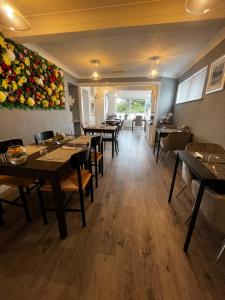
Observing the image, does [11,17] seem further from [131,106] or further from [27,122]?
[131,106]

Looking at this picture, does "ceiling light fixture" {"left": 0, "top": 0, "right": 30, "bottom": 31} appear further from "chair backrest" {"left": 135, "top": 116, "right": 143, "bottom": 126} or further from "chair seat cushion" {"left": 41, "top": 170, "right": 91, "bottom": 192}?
"chair backrest" {"left": 135, "top": 116, "right": 143, "bottom": 126}

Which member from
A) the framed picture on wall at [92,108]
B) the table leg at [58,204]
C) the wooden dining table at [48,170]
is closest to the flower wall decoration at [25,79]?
the wooden dining table at [48,170]

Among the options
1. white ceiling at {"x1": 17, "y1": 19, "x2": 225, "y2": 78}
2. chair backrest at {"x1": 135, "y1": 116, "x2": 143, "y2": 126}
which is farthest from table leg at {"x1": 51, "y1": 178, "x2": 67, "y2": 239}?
chair backrest at {"x1": 135, "y1": 116, "x2": 143, "y2": 126}

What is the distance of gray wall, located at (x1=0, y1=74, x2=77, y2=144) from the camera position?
6.70 feet

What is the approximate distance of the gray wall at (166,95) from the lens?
438 centimetres

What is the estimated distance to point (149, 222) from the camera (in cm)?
153

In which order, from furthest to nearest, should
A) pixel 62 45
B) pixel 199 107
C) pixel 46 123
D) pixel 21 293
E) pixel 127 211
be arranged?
pixel 46 123, pixel 199 107, pixel 62 45, pixel 127 211, pixel 21 293

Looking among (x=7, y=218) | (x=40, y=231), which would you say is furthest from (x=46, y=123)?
(x=40, y=231)

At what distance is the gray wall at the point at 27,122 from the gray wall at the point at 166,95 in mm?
3255

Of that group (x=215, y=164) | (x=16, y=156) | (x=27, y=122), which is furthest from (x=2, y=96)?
(x=215, y=164)

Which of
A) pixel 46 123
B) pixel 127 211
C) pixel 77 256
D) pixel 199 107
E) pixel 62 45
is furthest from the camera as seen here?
pixel 46 123

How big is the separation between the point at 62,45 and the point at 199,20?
2.34 m

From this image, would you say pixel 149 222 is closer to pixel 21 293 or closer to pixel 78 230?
pixel 78 230

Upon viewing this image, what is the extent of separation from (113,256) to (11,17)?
2419mm
